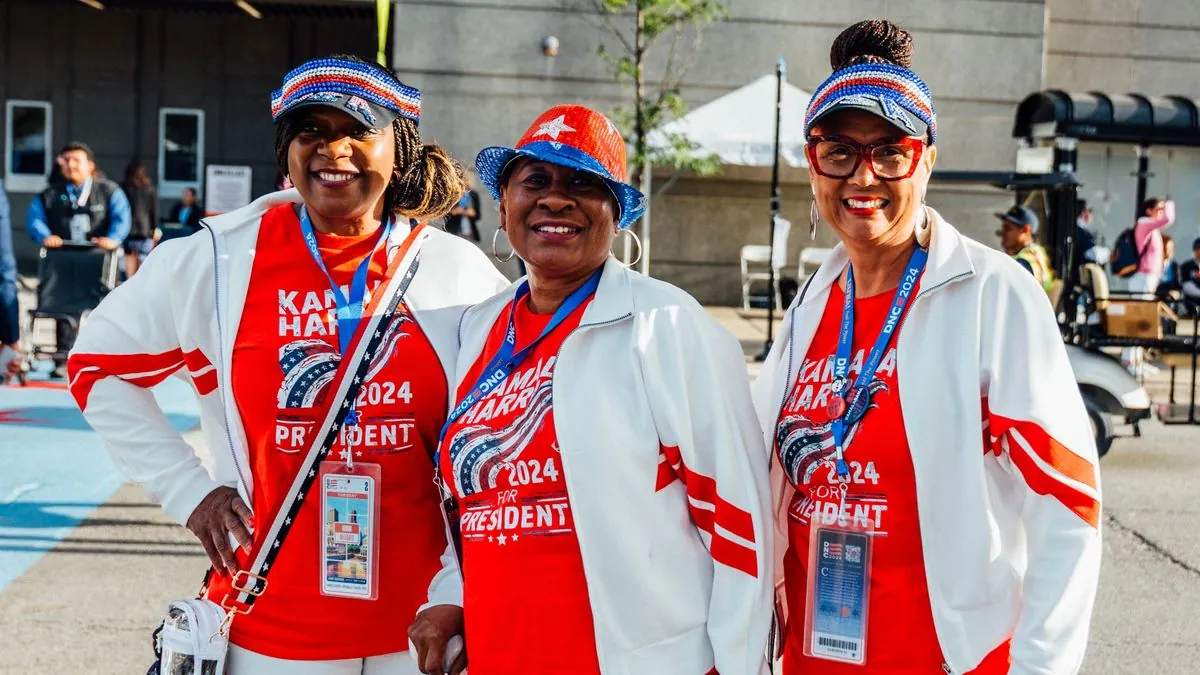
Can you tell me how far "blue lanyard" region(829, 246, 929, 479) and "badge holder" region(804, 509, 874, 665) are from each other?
0.41 feet

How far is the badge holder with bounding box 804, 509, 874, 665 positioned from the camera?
2566 millimetres

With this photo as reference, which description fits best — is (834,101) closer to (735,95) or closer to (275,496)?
(275,496)

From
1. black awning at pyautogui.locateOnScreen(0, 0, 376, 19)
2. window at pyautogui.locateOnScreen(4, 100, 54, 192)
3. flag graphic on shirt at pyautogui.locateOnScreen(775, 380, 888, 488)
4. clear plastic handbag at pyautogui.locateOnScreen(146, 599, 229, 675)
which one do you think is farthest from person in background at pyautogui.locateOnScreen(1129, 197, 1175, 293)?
window at pyautogui.locateOnScreen(4, 100, 54, 192)

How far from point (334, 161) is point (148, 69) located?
24.7 meters

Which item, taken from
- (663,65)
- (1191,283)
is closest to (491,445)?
(1191,283)

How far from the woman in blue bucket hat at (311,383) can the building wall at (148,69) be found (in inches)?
911

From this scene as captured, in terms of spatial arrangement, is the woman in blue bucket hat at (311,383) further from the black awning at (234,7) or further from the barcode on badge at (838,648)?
the black awning at (234,7)

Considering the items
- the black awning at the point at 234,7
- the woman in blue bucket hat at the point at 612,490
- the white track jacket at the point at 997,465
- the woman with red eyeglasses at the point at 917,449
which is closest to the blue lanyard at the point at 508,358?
the woman in blue bucket hat at the point at 612,490

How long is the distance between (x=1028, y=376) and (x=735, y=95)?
15.0 metres

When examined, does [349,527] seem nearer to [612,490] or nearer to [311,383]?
[311,383]

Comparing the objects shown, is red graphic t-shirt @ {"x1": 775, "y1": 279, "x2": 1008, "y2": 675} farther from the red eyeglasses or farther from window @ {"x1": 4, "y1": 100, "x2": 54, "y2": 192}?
window @ {"x1": 4, "y1": 100, "x2": 54, "y2": 192}

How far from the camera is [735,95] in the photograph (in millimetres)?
17031

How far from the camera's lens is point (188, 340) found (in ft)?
10.1

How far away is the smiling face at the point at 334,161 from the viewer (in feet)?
9.99
